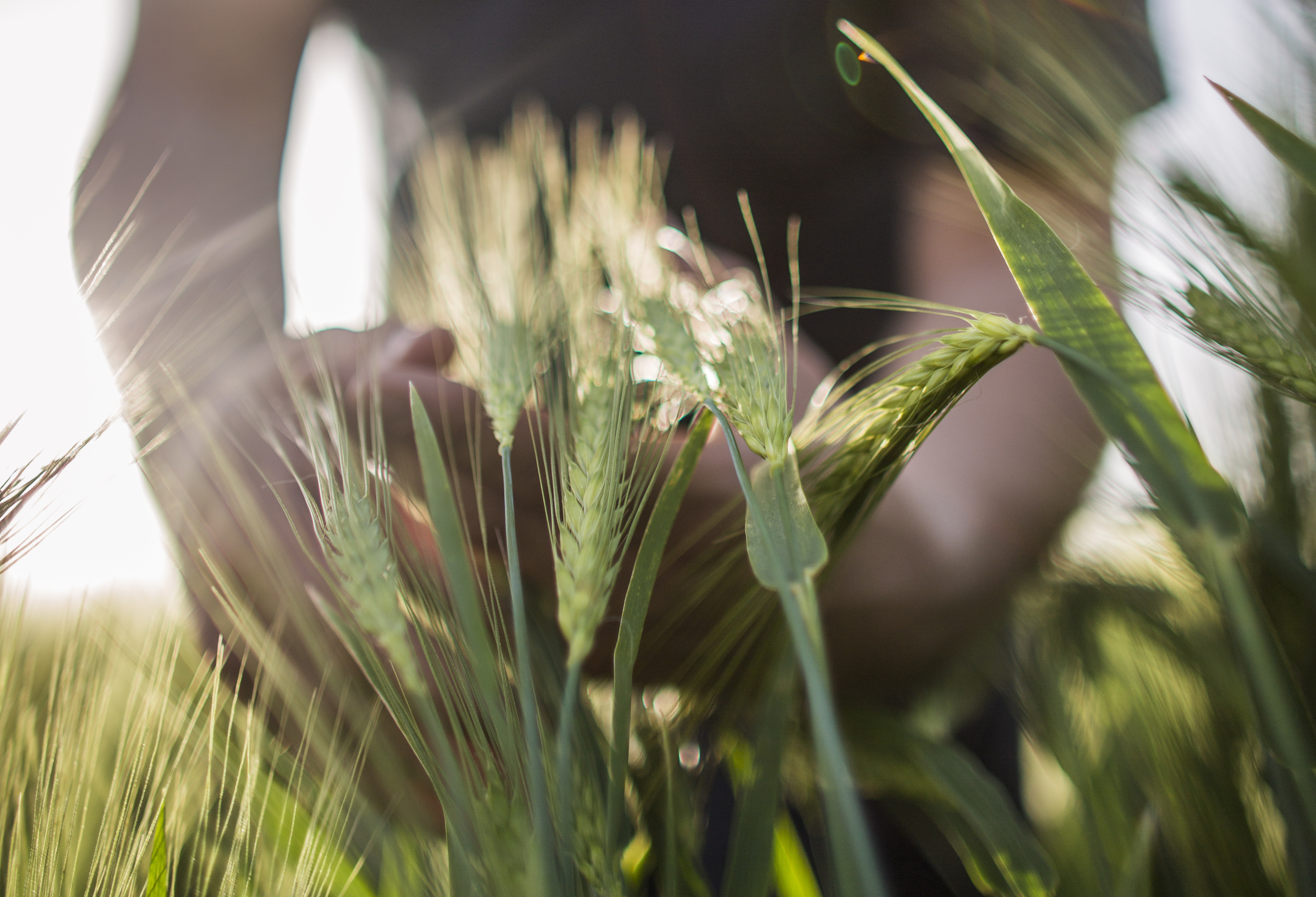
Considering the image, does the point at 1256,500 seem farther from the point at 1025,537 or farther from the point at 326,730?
the point at 326,730

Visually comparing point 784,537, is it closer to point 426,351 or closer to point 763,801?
point 763,801

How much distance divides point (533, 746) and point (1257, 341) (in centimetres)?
32

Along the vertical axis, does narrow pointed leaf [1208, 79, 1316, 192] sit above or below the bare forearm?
below

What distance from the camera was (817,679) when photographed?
0.16 m

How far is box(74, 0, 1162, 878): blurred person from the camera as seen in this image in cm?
34

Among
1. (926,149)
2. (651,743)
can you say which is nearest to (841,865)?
(651,743)

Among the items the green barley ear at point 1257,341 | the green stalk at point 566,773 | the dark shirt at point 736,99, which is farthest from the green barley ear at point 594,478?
the dark shirt at point 736,99

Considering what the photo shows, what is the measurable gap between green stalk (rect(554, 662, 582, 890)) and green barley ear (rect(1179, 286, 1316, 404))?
296 mm

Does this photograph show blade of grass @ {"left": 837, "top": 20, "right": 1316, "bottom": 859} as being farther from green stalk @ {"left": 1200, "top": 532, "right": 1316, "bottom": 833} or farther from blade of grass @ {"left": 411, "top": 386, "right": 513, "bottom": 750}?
blade of grass @ {"left": 411, "top": 386, "right": 513, "bottom": 750}

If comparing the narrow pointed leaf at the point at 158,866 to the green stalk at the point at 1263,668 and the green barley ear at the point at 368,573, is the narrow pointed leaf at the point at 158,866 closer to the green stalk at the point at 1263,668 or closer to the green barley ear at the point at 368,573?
the green barley ear at the point at 368,573

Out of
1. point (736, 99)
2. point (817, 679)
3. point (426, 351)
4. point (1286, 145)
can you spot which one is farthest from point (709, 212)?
point (817, 679)

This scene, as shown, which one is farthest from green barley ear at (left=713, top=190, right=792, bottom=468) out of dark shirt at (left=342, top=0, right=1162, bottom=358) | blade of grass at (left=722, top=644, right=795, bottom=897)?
dark shirt at (left=342, top=0, right=1162, bottom=358)

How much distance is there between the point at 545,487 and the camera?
29 centimetres

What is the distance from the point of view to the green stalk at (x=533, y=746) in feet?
0.58
